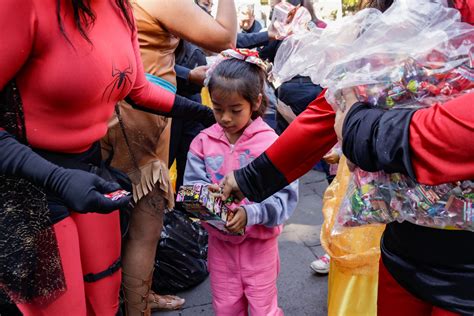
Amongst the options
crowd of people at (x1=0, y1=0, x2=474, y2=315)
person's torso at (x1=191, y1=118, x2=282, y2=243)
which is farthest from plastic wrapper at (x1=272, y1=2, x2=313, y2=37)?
person's torso at (x1=191, y1=118, x2=282, y2=243)

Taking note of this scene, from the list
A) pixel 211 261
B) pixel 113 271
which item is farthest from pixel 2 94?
pixel 211 261

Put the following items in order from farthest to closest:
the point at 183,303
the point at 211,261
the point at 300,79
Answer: the point at 300,79, the point at 183,303, the point at 211,261

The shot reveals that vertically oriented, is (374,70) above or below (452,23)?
below

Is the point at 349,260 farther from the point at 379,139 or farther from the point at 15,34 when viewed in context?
the point at 15,34

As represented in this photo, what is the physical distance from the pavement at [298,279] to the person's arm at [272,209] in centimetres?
98

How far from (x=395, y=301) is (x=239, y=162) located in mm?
857

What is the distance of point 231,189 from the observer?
1702 mm

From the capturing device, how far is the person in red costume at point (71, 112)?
1241mm

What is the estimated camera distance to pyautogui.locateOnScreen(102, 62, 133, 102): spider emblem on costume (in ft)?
4.91

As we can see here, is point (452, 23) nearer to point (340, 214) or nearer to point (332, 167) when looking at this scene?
point (340, 214)

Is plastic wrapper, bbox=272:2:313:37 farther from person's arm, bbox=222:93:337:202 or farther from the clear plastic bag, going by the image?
the clear plastic bag

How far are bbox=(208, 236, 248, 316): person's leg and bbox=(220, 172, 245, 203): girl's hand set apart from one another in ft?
1.24

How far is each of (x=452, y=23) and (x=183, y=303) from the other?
225 cm

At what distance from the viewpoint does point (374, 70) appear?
112 centimetres
